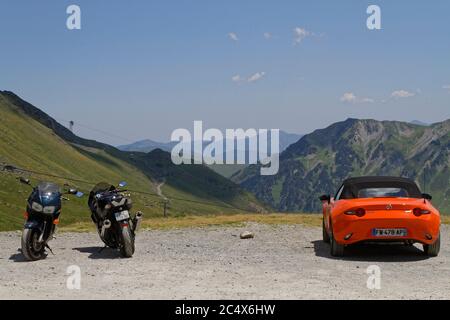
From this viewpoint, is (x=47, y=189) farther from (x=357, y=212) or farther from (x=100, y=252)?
(x=357, y=212)

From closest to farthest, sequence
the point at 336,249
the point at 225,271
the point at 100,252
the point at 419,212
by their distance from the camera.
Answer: the point at 225,271, the point at 419,212, the point at 336,249, the point at 100,252

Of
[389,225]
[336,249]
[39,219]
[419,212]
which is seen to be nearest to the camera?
[389,225]

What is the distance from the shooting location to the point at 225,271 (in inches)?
453

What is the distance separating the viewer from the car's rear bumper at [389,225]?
12.8m

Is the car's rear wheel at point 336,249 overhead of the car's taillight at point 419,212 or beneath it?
beneath

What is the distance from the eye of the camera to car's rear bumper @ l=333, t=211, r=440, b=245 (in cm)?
1280

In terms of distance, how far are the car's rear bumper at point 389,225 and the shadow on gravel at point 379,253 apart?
1.98 ft

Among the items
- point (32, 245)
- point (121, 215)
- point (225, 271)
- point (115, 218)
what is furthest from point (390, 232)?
point (32, 245)

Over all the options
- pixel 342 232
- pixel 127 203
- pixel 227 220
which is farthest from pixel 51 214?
pixel 227 220

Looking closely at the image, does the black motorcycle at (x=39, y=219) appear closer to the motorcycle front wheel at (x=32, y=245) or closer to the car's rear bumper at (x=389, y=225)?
the motorcycle front wheel at (x=32, y=245)

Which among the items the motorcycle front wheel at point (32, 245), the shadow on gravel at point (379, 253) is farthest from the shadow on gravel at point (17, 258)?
the shadow on gravel at point (379, 253)

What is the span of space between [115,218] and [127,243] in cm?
65
